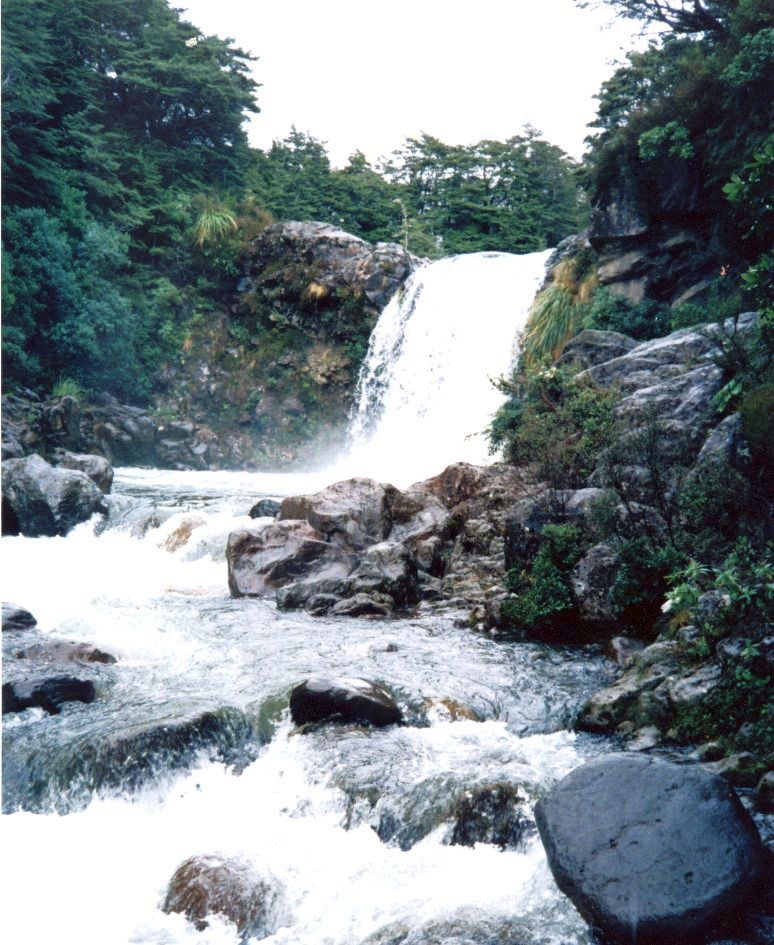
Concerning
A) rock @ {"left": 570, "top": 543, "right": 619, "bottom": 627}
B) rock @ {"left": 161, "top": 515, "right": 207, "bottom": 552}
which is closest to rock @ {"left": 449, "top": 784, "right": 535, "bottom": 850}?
rock @ {"left": 570, "top": 543, "right": 619, "bottom": 627}

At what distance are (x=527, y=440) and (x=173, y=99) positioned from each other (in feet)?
85.3

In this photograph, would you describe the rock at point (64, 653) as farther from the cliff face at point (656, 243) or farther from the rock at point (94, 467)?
the cliff face at point (656, 243)

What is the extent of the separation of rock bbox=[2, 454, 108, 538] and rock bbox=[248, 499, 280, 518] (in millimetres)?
3269

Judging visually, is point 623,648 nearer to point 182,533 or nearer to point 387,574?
point 387,574

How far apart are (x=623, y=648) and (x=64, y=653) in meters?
5.72

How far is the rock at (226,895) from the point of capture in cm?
428

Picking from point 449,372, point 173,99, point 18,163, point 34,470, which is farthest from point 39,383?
point 173,99

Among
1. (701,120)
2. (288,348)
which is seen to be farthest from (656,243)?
(288,348)

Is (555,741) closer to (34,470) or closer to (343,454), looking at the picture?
(34,470)

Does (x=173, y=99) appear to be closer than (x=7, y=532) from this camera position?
No

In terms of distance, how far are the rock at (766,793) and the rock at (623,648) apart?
275 cm

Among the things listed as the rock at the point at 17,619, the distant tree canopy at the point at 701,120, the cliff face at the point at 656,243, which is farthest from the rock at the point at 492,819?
the cliff face at the point at 656,243

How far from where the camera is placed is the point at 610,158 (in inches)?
616

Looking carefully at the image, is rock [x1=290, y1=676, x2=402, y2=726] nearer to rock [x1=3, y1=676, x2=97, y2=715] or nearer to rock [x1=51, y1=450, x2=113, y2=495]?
rock [x1=3, y1=676, x2=97, y2=715]
